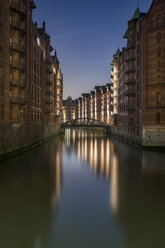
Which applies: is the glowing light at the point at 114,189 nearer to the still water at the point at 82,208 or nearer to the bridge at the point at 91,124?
the still water at the point at 82,208

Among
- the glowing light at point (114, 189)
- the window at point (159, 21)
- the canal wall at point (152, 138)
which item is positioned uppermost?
the window at point (159, 21)

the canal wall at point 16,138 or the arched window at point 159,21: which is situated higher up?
the arched window at point 159,21

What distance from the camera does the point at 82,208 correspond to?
34.7 feet

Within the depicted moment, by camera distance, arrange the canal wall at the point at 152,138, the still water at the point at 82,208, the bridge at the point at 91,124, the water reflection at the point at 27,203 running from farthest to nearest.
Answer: the bridge at the point at 91,124 → the canal wall at the point at 152,138 → the water reflection at the point at 27,203 → the still water at the point at 82,208

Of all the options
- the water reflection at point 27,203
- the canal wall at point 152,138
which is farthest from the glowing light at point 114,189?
the canal wall at point 152,138

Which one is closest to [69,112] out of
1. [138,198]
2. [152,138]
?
[152,138]

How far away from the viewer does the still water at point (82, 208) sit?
785 centimetres

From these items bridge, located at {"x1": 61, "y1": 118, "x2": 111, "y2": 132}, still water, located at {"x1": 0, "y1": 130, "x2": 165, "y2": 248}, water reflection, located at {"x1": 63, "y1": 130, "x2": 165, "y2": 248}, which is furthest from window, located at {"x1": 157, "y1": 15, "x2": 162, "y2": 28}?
bridge, located at {"x1": 61, "y1": 118, "x2": 111, "y2": 132}

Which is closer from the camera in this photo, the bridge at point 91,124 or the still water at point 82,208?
the still water at point 82,208

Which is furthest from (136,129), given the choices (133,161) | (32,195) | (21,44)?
(32,195)

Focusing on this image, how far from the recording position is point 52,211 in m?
10.2

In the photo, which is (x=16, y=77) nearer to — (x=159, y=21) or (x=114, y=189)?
(x=114, y=189)

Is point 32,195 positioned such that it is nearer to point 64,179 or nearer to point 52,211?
point 52,211

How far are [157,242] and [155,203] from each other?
150 inches
